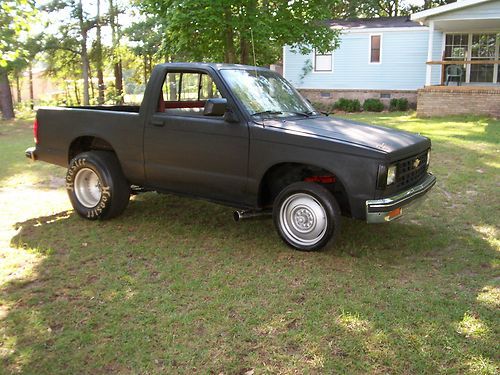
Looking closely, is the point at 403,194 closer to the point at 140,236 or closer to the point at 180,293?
the point at 180,293

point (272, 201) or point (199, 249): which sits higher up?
point (272, 201)

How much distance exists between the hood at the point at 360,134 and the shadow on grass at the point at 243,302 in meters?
1.05

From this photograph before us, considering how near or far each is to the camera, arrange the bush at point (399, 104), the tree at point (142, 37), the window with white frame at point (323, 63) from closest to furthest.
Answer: the tree at point (142, 37) → the bush at point (399, 104) → the window with white frame at point (323, 63)

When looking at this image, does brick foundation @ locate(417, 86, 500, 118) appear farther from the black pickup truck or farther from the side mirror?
the side mirror

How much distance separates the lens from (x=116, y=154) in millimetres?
5910

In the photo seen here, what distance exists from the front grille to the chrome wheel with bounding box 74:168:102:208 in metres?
3.51

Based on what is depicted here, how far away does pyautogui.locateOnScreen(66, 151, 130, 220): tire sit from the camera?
5875mm

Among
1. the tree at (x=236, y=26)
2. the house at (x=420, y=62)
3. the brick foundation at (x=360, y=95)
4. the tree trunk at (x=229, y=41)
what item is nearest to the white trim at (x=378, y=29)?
the house at (x=420, y=62)

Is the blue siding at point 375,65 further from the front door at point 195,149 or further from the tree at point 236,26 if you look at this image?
the front door at point 195,149

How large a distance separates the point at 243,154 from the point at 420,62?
65.4 ft

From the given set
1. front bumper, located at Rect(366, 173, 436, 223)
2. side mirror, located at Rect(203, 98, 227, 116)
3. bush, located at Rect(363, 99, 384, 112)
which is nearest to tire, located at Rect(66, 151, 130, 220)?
Answer: side mirror, located at Rect(203, 98, 227, 116)

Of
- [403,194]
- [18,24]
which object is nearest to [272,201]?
[403,194]

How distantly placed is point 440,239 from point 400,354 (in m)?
2.47

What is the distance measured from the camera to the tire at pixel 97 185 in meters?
A: 5.88
